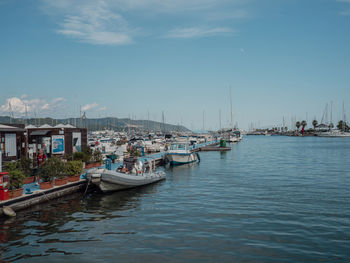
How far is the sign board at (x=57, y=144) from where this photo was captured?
31.5 meters

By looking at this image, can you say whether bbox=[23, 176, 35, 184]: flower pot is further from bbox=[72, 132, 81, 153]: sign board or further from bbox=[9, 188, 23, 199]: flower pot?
bbox=[72, 132, 81, 153]: sign board

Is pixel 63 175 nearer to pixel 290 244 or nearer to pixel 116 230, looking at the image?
pixel 116 230

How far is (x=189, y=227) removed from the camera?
16.2 m

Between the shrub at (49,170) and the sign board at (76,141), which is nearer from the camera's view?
the shrub at (49,170)

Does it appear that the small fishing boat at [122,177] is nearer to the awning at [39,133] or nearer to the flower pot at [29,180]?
the flower pot at [29,180]

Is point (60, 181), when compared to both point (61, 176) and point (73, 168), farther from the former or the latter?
point (73, 168)

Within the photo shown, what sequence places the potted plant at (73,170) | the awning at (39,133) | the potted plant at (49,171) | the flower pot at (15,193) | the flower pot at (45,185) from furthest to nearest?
the awning at (39,133) → the potted plant at (73,170) → the potted plant at (49,171) → the flower pot at (45,185) → the flower pot at (15,193)

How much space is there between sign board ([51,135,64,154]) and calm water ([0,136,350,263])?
9.24 metres

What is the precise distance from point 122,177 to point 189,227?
1037cm

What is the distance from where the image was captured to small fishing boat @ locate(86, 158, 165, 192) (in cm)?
2408

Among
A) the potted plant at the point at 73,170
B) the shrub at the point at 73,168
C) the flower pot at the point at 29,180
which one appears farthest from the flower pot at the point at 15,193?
the shrub at the point at 73,168

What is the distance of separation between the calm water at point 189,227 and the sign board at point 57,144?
924cm

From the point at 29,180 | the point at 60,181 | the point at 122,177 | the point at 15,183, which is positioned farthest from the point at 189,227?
the point at 29,180

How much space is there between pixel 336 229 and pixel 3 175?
17.5 m
